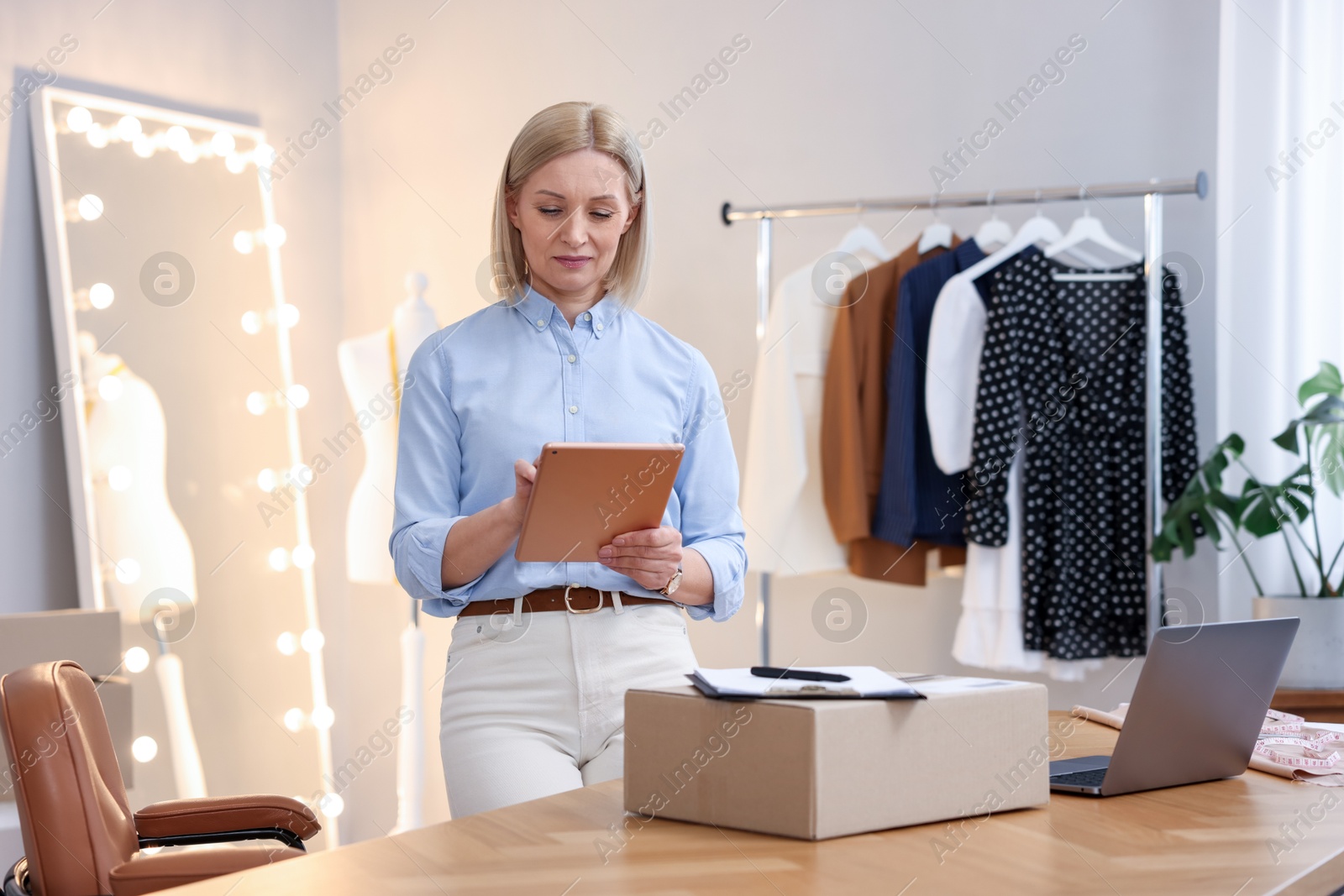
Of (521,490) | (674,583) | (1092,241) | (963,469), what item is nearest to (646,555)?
(674,583)

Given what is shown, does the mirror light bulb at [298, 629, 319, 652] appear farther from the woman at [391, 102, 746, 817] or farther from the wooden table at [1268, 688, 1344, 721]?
the wooden table at [1268, 688, 1344, 721]

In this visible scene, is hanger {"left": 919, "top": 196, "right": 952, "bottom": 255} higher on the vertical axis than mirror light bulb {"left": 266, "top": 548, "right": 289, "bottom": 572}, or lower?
higher

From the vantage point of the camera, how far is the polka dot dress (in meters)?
2.72

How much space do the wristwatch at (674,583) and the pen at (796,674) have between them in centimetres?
31

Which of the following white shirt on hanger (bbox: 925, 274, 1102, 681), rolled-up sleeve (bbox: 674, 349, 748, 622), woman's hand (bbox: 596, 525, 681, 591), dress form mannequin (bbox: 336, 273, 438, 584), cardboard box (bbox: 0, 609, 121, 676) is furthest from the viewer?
dress form mannequin (bbox: 336, 273, 438, 584)

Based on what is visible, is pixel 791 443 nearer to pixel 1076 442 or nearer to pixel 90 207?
pixel 1076 442

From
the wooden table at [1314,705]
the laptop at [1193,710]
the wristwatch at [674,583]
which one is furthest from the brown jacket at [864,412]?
the laptop at [1193,710]

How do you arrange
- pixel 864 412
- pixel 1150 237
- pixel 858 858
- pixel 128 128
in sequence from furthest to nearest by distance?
1. pixel 128 128
2. pixel 864 412
3. pixel 1150 237
4. pixel 858 858

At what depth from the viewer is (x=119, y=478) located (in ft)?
10.4

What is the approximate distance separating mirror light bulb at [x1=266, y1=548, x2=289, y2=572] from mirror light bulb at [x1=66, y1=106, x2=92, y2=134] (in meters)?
1.26

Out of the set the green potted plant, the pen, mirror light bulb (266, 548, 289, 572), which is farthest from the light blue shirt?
mirror light bulb (266, 548, 289, 572)

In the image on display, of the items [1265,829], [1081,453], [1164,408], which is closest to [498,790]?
[1265,829]

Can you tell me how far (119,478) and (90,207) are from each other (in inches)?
27.8

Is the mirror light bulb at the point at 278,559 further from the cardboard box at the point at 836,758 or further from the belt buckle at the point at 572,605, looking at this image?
the cardboard box at the point at 836,758
